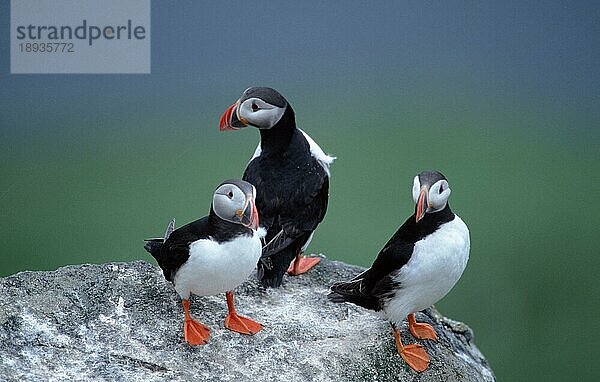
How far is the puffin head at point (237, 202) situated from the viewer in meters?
2.61

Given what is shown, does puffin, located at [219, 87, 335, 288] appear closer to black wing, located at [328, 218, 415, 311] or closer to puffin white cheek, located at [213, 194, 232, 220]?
black wing, located at [328, 218, 415, 311]

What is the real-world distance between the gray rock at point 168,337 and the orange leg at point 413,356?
25 millimetres

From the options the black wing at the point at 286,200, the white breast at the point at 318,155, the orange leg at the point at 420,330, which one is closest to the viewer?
the orange leg at the point at 420,330

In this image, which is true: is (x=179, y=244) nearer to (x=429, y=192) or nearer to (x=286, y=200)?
(x=286, y=200)

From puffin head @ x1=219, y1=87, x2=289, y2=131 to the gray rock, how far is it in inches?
23.1

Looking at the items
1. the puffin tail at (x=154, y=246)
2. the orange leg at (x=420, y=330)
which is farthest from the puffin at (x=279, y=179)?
the orange leg at (x=420, y=330)

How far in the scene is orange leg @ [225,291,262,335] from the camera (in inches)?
112

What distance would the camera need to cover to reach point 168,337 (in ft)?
9.16

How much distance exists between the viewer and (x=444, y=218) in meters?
2.70

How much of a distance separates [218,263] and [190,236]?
0.13m

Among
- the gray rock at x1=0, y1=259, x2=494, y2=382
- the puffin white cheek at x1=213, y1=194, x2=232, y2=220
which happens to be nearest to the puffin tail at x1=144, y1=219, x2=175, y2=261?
the gray rock at x1=0, y1=259, x2=494, y2=382

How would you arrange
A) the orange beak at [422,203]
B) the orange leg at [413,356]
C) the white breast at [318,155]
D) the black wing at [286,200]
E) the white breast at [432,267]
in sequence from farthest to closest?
the white breast at [318,155]
the black wing at [286,200]
the orange leg at [413,356]
the white breast at [432,267]
the orange beak at [422,203]

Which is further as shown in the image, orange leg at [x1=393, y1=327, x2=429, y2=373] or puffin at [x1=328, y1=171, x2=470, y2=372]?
orange leg at [x1=393, y1=327, x2=429, y2=373]

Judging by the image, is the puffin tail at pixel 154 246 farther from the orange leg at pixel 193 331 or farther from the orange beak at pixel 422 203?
the orange beak at pixel 422 203
